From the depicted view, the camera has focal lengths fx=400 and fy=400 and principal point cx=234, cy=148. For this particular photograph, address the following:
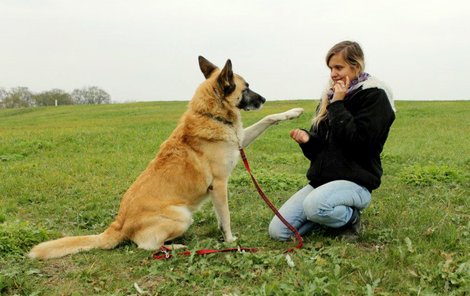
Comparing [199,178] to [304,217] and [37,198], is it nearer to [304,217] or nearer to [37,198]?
[304,217]

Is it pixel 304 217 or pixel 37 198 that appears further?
pixel 37 198

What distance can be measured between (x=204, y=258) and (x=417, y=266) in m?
1.76

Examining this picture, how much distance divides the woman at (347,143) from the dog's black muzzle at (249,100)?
0.71 m

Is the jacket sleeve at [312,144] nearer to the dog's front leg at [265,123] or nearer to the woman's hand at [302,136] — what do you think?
the woman's hand at [302,136]

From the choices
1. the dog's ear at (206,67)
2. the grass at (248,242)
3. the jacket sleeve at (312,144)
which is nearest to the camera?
the grass at (248,242)

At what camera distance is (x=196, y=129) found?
170 inches

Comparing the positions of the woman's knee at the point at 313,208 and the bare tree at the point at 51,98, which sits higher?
the bare tree at the point at 51,98

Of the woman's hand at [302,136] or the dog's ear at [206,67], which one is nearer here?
the woman's hand at [302,136]

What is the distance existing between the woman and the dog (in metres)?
0.72

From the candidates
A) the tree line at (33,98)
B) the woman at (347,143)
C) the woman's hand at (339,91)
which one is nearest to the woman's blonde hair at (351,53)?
the woman at (347,143)

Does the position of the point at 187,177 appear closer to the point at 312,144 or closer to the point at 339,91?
the point at 312,144

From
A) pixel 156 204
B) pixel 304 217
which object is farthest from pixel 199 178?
pixel 304 217

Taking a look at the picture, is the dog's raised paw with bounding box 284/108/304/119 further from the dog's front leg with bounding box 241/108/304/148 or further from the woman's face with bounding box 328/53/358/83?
the woman's face with bounding box 328/53/358/83

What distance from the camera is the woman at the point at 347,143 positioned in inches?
147
